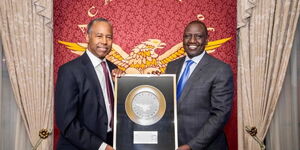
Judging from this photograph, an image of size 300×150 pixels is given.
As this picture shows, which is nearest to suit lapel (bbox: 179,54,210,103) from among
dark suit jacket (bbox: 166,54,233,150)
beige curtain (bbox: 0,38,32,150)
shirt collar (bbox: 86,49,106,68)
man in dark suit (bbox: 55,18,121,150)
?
dark suit jacket (bbox: 166,54,233,150)

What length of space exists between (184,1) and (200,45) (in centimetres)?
66

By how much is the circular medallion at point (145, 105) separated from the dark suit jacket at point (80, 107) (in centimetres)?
30

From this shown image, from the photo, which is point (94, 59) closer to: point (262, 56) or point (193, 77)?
point (193, 77)

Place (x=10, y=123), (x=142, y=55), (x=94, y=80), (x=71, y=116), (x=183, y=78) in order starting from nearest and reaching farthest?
(x=71, y=116) < (x=94, y=80) < (x=183, y=78) < (x=10, y=123) < (x=142, y=55)

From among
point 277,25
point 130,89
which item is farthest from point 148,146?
point 277,25

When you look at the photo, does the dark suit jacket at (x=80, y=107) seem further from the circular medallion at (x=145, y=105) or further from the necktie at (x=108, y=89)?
the circular medallion at (x=145, y=105)

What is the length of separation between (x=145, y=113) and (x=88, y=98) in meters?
0.59

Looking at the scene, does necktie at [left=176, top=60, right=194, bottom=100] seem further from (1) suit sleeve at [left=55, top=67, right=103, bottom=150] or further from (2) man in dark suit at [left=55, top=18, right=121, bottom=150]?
(1) suit sleeve at [left=55, top=67, right=103, bottom=150]

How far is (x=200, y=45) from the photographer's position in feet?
13.1

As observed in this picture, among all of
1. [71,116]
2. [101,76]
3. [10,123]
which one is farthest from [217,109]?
[10,123]

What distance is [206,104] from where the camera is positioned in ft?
12.7

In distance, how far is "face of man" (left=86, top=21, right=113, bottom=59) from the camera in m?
3.84

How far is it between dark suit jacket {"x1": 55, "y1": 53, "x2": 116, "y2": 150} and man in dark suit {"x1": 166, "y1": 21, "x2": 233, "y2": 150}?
85 cm

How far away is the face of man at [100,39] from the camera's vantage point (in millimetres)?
3838
